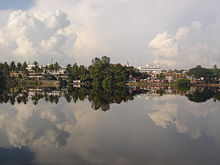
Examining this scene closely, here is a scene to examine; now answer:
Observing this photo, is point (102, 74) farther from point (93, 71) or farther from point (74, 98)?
point (74, 98)

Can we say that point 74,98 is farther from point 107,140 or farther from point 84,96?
point 107,140

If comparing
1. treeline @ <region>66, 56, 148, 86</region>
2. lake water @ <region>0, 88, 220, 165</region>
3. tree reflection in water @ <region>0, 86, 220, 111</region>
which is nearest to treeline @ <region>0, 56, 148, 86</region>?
treeline @ <region>66, 56, 148, 86</region>

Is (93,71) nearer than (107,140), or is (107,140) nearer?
(107,140)

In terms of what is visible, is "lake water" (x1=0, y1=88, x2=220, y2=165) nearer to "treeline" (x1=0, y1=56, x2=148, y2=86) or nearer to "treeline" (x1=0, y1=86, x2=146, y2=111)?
"treeline" (x1=0, y1=86, x2=146, y2=111)

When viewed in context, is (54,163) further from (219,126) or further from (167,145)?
(219,126)

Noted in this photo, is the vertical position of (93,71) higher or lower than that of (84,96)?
higher

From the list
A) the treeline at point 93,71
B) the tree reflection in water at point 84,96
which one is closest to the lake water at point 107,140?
the tree reflection in water at point 84,96

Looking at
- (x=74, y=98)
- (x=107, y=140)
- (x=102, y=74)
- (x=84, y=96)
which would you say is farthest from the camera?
(x=102, y=74)

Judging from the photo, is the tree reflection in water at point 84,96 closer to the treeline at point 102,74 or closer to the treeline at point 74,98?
the treeline at point 74,98

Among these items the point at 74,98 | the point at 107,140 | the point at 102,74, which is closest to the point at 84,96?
the point at 74,98

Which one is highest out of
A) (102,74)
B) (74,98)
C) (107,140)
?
(102,74)

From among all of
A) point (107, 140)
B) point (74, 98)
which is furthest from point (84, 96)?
point (107, 140)

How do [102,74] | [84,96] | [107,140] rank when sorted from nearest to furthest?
[107,140], [84,96], [102,74]

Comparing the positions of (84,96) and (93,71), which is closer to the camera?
(84,96)
